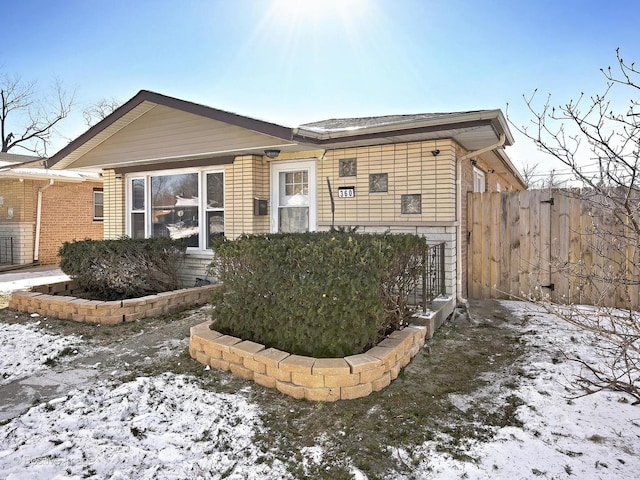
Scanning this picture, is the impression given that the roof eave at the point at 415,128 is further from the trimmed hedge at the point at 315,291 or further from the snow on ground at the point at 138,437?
the snow on ground at the point at 138,437

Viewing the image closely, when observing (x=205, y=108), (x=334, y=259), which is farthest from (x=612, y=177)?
(x=205, y=108)

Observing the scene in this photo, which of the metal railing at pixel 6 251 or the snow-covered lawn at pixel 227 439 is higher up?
the metal railing at pixel 6 251

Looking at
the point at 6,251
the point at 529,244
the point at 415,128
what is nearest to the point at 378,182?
the point at 415,128

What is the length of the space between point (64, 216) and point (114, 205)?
213 inches

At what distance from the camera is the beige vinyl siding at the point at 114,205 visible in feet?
28.8

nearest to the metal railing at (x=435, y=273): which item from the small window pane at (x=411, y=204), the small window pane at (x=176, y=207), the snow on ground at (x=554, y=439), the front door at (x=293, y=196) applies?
the small window pane at (x=411, y=204)

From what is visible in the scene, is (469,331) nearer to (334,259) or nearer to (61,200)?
(334,259)

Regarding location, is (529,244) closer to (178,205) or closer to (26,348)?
(178,205)

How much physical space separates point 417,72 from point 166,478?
8409mm

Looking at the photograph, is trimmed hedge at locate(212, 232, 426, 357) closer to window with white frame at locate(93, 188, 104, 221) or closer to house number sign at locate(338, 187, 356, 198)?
house number sign at locate(338, 187, 356, 198)

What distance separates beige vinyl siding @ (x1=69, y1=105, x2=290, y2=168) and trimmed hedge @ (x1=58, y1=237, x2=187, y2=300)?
1736 mm

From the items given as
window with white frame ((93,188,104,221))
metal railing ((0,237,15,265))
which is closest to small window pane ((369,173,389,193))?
window with white frame ((93,188,104,221))

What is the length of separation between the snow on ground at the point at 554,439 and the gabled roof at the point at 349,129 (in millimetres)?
2933

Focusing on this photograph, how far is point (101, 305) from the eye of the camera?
17.7 feet
